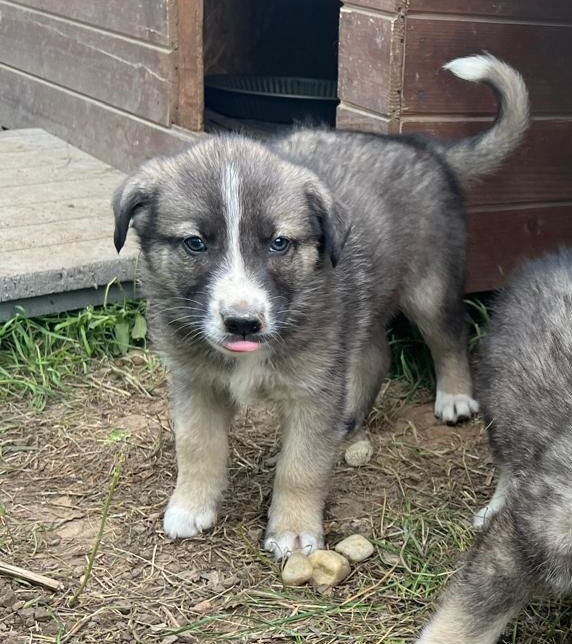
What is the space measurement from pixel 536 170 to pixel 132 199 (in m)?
2.13

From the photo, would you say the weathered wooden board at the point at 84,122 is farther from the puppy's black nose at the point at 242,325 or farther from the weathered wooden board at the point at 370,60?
the puppy's black nose at the point at 242,325

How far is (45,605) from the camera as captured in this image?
115 inches

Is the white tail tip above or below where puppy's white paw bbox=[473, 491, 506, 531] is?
above

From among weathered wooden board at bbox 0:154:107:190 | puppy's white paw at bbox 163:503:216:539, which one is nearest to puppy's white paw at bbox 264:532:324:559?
puppy's white paw at bbox 163:503:216:539

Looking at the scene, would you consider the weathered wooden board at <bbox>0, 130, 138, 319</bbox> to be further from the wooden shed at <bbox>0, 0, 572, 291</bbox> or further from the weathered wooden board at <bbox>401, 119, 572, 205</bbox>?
the weathered wooden board at <bbox>401, 119, 572, 205</bbox>

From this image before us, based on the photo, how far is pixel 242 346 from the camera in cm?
289

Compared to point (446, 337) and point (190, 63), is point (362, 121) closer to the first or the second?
point (446, 337)

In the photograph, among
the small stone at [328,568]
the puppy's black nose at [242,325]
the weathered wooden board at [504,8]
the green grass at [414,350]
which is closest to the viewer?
the puppy's black nose at [242,325]

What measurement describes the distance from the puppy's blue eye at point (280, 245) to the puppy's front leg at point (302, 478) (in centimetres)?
51

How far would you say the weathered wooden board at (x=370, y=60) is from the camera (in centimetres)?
403

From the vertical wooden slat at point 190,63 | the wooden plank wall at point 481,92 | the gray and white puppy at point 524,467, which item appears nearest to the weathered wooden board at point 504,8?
the wooden plank wall at point 481,92

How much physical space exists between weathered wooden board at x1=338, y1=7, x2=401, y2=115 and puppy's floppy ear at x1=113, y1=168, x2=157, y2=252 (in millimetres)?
1343

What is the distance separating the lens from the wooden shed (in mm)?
4105

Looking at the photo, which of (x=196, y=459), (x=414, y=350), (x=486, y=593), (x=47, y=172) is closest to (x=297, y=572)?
(x=196, y=459)
